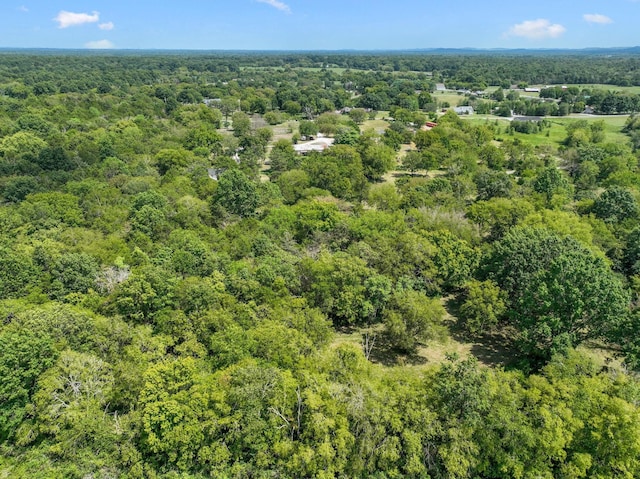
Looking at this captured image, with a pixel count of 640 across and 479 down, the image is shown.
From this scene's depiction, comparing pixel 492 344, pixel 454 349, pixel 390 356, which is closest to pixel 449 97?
pixel 492 344

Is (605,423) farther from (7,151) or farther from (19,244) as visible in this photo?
(7,151)

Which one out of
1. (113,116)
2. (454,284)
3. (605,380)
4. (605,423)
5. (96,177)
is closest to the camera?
(605,423)

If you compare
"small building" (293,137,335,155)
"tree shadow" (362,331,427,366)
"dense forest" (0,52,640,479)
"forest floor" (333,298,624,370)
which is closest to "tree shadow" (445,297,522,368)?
"forest floor" (333,298,624,370)

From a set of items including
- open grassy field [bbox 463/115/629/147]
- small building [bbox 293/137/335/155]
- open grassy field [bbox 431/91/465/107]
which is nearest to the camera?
small building [bbox 293/137/335/155]

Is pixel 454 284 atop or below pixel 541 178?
below

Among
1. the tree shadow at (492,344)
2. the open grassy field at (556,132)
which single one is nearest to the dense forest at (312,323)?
the tree shadow at (492,344)

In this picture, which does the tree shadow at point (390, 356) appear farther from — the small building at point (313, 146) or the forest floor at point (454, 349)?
the small building at point (313, 146)

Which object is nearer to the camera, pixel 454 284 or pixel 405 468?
pixel 405 468

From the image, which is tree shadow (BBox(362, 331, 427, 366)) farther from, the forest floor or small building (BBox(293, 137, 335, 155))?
small building (BBox(293, 137, 335, 155))

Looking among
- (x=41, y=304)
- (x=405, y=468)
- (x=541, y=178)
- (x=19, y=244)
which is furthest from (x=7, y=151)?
(x=541, y=178)
